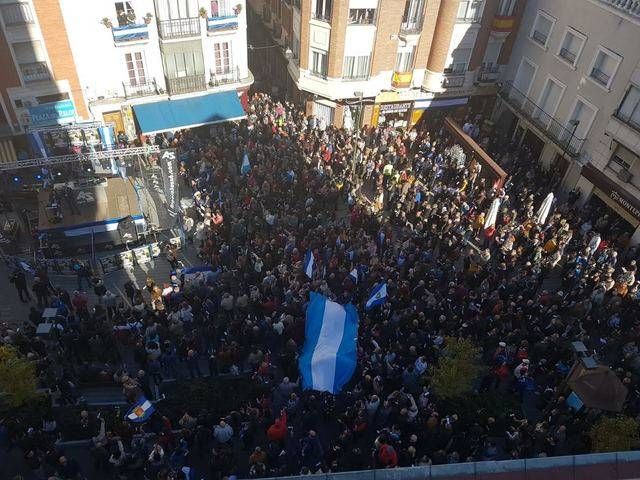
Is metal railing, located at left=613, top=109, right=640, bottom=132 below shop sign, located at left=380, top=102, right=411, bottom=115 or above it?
above

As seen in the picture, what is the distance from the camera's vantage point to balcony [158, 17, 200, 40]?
91.1ft

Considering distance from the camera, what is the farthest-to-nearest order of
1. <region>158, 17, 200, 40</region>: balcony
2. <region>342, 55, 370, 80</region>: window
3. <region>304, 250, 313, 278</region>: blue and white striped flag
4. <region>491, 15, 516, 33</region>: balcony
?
<region>491, 15, 516, 33</region>: balcony, <region>342, 55, 370, 80</region>: window, <region>158, 17, 200, 40</region>: balcony, <region>304, 250, 313, 278</region>: blue and white striped flag

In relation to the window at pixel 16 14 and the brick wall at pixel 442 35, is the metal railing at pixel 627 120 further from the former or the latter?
the window at pixel 16 14

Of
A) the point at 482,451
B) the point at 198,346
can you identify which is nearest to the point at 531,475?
the point at 482,451

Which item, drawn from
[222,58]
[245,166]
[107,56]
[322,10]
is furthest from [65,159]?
[322,10]

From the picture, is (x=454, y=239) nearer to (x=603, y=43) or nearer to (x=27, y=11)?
(x=603, y=43)

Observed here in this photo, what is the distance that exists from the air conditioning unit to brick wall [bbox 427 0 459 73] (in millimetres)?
12580

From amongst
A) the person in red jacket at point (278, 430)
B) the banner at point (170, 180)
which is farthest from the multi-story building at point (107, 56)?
the person in red jacket at point (278, 430)

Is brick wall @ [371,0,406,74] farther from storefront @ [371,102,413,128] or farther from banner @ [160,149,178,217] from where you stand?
banner @ [160,149,178,217]

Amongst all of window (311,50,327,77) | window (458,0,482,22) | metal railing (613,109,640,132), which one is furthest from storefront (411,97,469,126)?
metal railing (613,109,640,132)

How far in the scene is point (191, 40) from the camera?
2878 cm

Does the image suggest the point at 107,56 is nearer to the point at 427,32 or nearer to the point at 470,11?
the point at 427,32

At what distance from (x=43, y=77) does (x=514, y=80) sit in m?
28.9

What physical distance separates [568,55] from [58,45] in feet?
93.7
